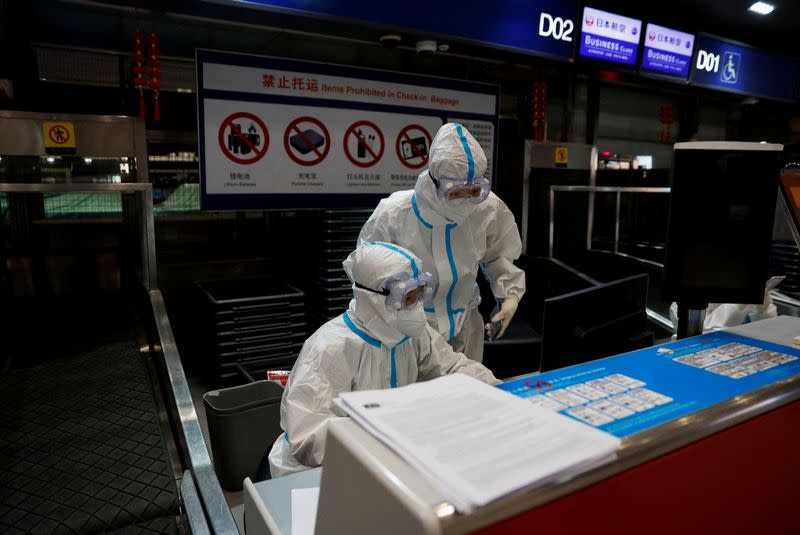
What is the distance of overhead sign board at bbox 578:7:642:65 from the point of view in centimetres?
391

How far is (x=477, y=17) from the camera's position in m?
3.38

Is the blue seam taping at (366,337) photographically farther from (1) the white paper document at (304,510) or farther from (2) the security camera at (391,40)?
(2) the security camera at (391,40)

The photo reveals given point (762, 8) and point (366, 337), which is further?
point (762, 8)

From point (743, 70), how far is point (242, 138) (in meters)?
4.84

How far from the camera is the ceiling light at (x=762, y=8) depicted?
458 centimetres

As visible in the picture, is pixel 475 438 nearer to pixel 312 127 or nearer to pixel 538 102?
pixel 312 127

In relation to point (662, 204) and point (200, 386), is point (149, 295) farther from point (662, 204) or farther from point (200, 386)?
point (662, 204)

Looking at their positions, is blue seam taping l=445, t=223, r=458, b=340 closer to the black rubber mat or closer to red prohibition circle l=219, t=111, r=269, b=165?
the black rubber mat

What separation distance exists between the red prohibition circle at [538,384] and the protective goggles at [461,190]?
1.58 metres

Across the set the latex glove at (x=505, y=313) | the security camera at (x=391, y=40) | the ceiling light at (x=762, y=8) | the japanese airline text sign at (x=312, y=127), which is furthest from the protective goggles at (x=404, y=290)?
the ceiling light at (x=762, y=8)

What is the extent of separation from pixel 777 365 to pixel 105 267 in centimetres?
413

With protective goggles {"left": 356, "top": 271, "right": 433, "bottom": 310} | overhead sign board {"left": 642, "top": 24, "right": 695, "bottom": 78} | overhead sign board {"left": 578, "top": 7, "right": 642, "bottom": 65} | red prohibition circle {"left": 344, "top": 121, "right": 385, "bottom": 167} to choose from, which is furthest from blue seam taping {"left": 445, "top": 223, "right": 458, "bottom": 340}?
overhead sign board {"left": 642, "top": 24, "right": 695, "bottom": 78}

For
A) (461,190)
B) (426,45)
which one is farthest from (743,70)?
(461,190)

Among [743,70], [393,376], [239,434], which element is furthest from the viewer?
[743,70]
